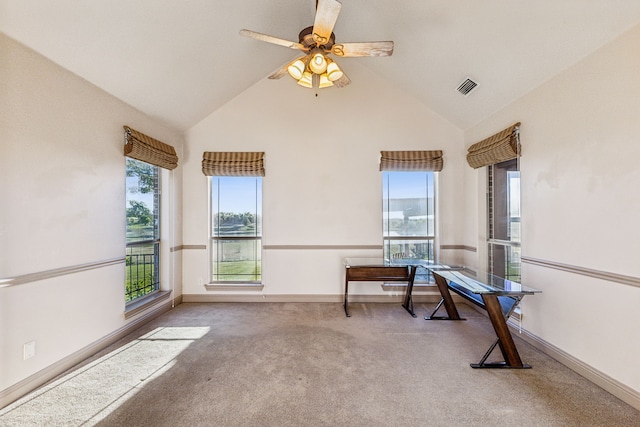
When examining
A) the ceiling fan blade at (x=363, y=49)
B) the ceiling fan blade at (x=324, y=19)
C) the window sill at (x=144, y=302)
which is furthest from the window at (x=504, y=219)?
the window sill at (x=144, y=302)

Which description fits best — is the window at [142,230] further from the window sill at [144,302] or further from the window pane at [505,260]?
the window pane at [505,260]

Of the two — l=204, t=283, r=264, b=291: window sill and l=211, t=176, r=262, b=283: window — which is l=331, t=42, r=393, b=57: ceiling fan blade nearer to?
l=211, t=176, r=262, b=283: window

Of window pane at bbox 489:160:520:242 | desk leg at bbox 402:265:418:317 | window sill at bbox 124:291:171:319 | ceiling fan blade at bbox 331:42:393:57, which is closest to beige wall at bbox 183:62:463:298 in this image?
desk leg at bbox 402:265:418:317

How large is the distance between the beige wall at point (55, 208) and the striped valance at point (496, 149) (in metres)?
4.07

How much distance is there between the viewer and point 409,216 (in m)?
4.07

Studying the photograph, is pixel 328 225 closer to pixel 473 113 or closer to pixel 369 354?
pixel 369 354

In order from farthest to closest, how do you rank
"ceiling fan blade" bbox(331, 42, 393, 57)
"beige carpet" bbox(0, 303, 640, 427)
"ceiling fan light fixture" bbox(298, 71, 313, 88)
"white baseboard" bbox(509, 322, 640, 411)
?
1. "ceiling fan light fixture" bbox(298, 71, 313, 88)
2. "ceiling fan blade" bbox(331, 42, 393, 57)
3. "white baseboard" bbox(509, 322, 640, 411)
4. "beige carpet" bbox(0, 303, 640, 427)

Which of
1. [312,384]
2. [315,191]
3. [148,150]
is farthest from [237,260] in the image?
[312,384]

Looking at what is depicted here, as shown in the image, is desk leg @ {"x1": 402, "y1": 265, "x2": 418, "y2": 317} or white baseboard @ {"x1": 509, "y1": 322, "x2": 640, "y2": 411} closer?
white baseboard @ {"x1": 509, "y1": 322, "x2": 640, "y2": 411}

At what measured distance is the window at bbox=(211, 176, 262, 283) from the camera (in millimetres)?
4055

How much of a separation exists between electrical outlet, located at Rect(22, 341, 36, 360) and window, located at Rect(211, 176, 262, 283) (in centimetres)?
212

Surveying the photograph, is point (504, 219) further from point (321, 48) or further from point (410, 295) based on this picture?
point (321, 48)

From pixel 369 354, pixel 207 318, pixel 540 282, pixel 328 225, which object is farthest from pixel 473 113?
pixel 207 318

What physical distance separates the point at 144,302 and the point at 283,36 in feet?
11.5
